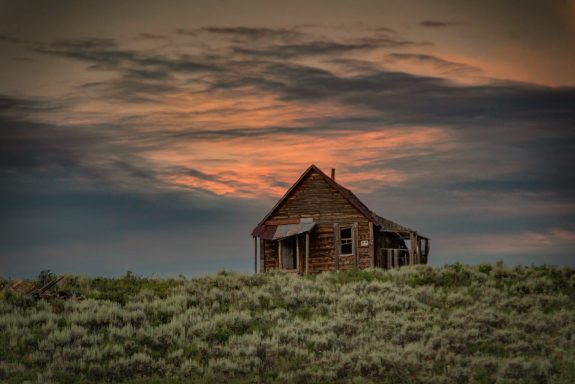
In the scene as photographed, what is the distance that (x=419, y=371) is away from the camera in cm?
1952

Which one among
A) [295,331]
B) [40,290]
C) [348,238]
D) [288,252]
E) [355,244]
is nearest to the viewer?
[295,331]

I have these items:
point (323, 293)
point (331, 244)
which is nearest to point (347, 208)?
point (331, 244)

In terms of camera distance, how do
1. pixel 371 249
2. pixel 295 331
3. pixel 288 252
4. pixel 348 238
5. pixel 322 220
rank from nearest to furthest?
pixel 295 331, pixel 371 249, pixel 348 238, pixel 322 220, pixel 288 252

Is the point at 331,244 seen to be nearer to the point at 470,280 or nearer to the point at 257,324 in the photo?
the point at 470,280

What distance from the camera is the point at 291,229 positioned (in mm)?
46312

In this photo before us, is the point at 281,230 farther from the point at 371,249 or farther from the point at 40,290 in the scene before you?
the point at 40,290

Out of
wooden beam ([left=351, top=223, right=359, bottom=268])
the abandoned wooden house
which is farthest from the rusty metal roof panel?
wooden beam ([left=351, top=223, right=359, bottom=268])

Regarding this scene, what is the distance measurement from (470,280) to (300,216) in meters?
15.0

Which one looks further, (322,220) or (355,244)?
(322,220)

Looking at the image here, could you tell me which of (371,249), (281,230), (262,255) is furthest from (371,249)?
(262,255)

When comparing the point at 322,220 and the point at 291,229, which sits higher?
the point at 322,220

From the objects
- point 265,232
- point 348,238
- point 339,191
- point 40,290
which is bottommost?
point 40,290

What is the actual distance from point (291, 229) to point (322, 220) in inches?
80.7

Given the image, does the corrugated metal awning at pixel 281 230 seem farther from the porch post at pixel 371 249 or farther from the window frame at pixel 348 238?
the porch post at pixel 371 249
